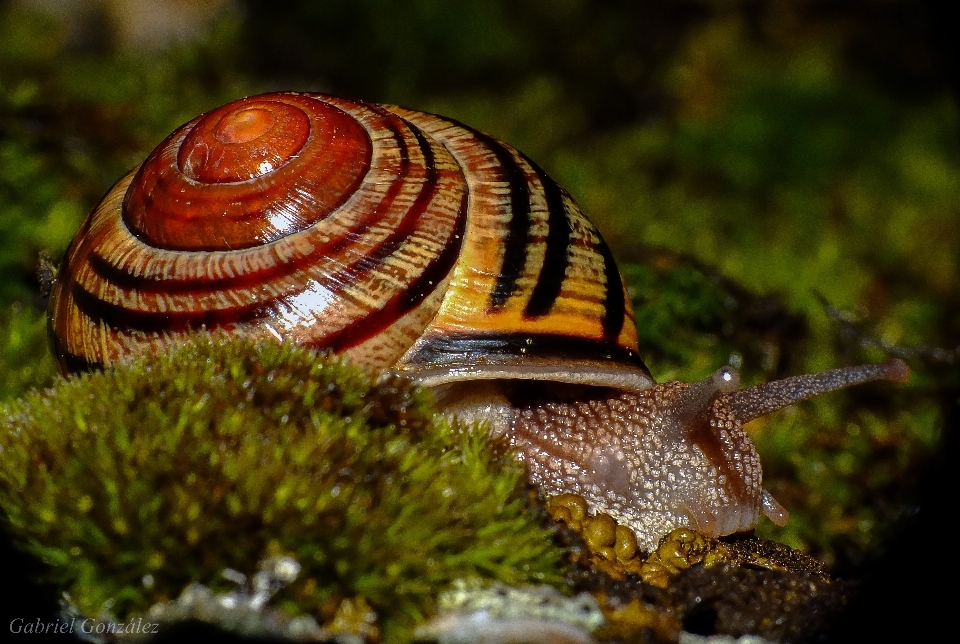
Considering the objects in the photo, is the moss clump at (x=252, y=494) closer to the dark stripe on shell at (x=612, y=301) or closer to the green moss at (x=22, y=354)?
the dark stripe on shell at (x=612, y=301)

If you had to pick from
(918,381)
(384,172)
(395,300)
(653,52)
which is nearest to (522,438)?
(395,300)

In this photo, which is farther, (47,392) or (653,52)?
(653,52)

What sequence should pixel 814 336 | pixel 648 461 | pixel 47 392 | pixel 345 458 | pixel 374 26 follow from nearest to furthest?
pixel 345 458, pixel 47 392, pixel 648 461, pixel 814 336, pixel 374 26

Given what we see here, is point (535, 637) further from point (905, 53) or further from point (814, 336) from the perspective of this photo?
point (905, 53)
